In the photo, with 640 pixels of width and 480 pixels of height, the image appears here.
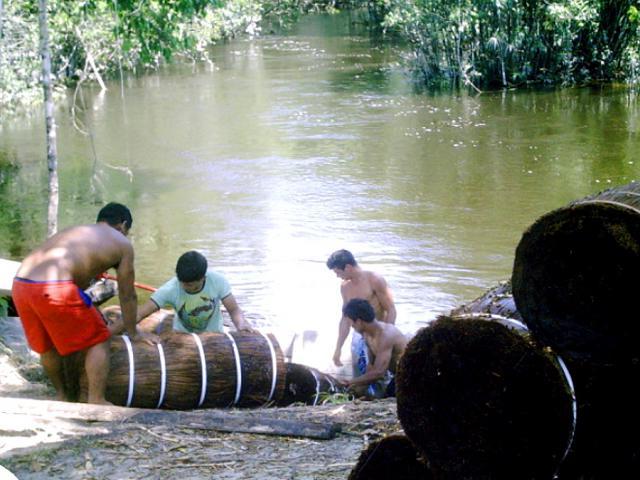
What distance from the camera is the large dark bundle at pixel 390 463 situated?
3611 mm

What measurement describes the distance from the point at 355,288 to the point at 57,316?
336 cm

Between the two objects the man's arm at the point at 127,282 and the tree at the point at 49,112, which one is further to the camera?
the tree at the point at 49,112

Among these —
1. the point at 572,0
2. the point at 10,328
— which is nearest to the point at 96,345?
the point at 10,328

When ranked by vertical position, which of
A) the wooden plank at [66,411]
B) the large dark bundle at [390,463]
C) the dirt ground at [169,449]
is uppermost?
the large dark bundle at [390,463]

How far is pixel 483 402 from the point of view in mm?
3328

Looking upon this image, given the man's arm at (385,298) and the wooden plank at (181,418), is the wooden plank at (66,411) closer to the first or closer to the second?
the wooden plank at (181,418)

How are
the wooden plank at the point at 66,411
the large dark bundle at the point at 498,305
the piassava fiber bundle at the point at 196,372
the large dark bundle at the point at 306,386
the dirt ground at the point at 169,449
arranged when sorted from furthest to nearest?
the large dark bundle at the point at 306,386 → the piassava fiber bundle at the point at 196,372 → the wooden plank at the point at 66,411 → the dirt ground at the point at 169,449 → the large dark bundle at the point at 498,305

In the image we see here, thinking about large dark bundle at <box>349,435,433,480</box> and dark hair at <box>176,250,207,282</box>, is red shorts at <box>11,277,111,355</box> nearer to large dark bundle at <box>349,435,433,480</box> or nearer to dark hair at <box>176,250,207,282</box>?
dark hair at <box>176,250,207,282</box>

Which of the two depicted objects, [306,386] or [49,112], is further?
[49,112]

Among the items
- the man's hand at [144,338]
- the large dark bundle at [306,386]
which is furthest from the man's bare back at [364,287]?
the man's hand at [144,338]

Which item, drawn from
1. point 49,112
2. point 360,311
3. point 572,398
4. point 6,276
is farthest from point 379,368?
point 49,112

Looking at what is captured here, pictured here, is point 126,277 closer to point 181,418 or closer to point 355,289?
point 181,418

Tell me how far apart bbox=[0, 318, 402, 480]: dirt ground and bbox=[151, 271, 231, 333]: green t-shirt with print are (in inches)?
79.9

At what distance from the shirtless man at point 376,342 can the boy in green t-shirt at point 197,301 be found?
972 millimetres
